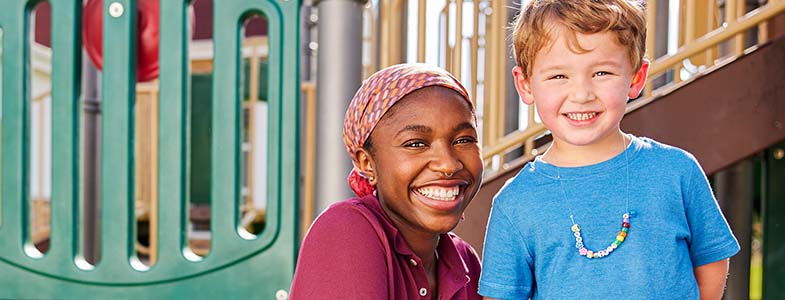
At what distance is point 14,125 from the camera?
255cm

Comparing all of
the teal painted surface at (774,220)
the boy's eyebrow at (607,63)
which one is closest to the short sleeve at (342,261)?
the boy's eyebrow at (607,63)

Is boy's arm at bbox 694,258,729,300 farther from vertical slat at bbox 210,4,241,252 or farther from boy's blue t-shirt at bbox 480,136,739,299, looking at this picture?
vertical slat at bbox 210,4,241,252

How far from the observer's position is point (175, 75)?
2461 mm

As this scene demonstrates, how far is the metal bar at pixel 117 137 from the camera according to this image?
97.1 inches

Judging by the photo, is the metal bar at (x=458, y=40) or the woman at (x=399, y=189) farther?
the metal bar at (x=458, y=40)

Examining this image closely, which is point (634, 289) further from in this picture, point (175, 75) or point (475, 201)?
point (175, 75)

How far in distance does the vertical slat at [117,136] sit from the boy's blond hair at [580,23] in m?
1.36

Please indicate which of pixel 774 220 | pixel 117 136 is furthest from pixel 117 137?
pixel 774 220

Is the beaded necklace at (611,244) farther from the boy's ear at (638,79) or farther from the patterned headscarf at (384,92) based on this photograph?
the patterned headscarf at (384,92)

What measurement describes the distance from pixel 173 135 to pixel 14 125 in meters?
0.54

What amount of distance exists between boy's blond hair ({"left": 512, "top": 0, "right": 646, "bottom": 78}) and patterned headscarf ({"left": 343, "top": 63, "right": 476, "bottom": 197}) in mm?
174

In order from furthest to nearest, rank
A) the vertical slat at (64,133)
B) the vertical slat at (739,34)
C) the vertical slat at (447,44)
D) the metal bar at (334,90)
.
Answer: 1. the vertical slat at (447,44)
2. the vertical slat at (739,34)
3. the vertical slat at (64,133)
4. the metal bar at (334,90)

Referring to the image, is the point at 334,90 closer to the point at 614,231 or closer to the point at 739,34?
the point at 614,231

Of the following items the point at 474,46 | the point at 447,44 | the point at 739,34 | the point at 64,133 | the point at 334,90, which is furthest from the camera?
the point at 447,44
